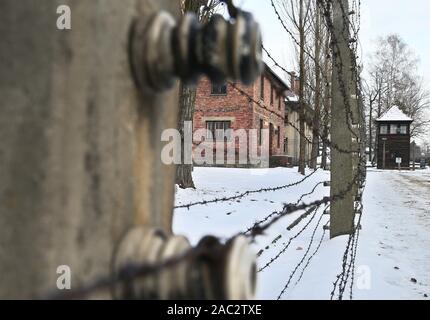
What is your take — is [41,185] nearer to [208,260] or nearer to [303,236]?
[208,260]

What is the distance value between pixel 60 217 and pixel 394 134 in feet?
153

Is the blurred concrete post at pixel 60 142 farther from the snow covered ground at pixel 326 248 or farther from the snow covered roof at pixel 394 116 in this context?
the snow covered roof at pixel 394 116

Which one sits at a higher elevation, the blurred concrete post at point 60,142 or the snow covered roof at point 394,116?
the snow covered roof at point 394,116

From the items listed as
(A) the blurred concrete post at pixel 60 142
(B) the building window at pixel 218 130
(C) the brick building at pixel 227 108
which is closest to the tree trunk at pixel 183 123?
(A) the blurred concrete post at pixel 60 142

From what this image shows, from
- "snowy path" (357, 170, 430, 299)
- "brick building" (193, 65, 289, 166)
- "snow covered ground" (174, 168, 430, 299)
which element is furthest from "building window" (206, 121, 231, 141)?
"snowy path" (357, 170, 430, 299)

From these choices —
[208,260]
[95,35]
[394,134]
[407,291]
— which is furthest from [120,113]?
[394,134]

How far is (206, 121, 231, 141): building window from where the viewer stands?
84.2 feet

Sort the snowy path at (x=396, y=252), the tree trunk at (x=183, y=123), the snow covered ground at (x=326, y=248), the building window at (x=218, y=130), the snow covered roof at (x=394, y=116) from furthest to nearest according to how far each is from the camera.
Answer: the snow covered roof at (x=394, y=116), the building window at (x=218, y=130), the tree trunk at (x=183, y=123), the snowy path at (x=396, y=252), the snow covered ground at (x=326, y=248)

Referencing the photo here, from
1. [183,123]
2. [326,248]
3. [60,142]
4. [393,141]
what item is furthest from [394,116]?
[60,142]

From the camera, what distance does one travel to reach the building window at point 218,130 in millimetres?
25656

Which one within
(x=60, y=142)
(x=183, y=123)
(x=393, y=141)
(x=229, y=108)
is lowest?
(x=60, y=142)

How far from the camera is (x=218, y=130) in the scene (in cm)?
2581

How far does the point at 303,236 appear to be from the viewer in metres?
6.74

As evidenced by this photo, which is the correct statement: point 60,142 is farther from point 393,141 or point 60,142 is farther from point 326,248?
point 393,141
